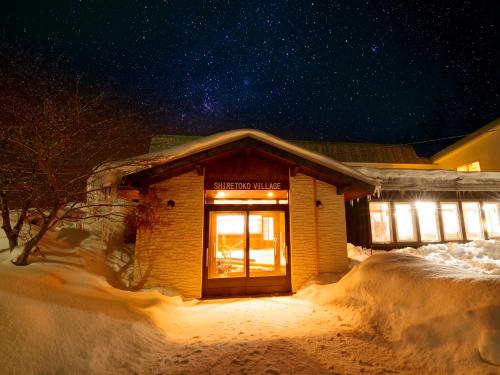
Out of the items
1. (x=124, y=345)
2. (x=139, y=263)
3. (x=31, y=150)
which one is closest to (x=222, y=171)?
(x=139, y=263)

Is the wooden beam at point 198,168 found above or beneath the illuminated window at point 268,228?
above

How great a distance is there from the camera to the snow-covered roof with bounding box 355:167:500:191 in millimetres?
12664

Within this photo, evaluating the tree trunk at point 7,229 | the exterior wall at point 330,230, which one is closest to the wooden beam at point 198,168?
the exterior wall at point 330,230

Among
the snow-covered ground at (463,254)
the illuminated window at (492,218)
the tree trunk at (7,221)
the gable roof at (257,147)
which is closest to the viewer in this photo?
the tree trunk at (7,221)

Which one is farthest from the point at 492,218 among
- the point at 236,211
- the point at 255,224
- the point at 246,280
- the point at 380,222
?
the point at 236,211

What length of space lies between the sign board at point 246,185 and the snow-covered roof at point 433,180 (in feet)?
20.0

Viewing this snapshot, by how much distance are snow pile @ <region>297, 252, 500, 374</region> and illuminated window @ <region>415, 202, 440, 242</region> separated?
29.3 ft

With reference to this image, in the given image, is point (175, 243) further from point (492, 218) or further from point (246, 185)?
point (492, 218)

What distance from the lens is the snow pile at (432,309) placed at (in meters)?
3.04

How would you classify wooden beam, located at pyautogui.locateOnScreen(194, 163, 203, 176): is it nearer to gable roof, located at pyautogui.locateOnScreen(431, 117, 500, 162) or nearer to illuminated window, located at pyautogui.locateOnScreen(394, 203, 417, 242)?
illuminated window, located at pyautogui.locateOnScreen(394, 203, 417, 242)

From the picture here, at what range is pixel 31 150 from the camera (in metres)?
4.74

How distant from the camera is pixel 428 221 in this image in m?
13.0

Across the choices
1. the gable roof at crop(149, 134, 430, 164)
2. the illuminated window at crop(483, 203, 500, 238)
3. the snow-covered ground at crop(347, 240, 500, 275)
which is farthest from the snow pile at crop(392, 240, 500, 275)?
the gable roof at crop(149, 134, 430, 164)

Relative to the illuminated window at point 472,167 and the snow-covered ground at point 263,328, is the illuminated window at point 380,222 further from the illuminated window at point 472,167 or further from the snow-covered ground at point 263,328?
the illuminated window at point 472,167
